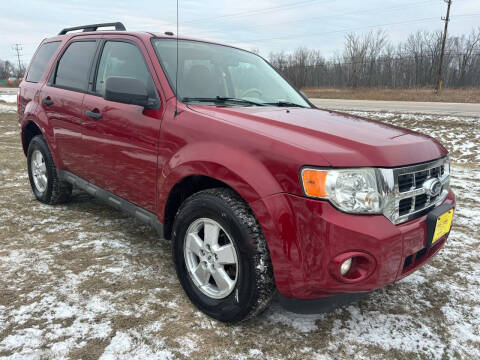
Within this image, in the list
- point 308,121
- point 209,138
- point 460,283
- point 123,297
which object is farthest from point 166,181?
point 460,283

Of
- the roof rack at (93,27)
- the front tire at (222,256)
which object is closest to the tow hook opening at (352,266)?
the front tire at (222,256)

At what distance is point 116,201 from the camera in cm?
304

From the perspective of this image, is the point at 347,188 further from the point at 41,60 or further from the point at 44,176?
the point at 41,60

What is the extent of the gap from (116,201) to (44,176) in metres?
1.61

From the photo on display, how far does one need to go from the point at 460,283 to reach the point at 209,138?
7.37 ft

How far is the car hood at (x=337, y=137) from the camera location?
1788mm

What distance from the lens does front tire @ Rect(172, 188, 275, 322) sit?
191cm

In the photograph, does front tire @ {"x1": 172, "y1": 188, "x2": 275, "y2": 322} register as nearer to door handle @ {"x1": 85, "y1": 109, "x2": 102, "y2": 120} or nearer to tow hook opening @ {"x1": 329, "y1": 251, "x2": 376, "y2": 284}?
tow hook opening @ {"x1": 329, "y1": 251, "x2": 376, "y2": 284}

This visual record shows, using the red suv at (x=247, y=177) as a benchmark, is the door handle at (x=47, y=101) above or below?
above

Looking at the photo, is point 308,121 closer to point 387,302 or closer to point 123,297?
point 387,302

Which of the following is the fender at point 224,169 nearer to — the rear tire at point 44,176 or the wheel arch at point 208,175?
the wheel arch at point 208,175

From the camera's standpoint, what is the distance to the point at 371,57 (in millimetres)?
46844

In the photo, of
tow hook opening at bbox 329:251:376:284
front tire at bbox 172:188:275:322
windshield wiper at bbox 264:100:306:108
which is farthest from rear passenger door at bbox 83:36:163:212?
tow hook opening at bbox 329:251:376:284

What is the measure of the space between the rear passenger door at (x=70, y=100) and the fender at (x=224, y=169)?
→ 4.43 ft
